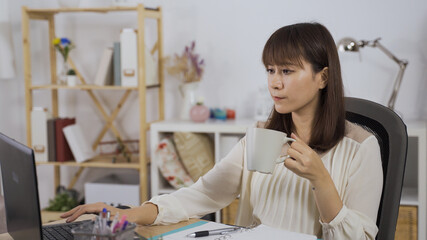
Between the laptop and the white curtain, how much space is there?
2.03 meters

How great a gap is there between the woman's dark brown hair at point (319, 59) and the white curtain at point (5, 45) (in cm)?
205

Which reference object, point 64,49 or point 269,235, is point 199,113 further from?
point 269,235

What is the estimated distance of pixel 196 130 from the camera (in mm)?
2848

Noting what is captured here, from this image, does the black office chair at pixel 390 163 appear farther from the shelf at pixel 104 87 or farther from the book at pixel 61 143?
the book at pixel 61 143

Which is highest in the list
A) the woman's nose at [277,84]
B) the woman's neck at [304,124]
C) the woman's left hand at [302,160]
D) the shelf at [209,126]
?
the woman's nose at [277,84]

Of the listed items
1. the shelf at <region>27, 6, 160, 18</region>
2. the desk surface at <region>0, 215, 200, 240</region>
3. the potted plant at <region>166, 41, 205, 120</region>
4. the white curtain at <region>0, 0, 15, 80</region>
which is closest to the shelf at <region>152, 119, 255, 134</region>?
the potted plant at <region>166, 41, 205, 120</region>

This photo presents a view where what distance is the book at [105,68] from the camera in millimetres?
3010

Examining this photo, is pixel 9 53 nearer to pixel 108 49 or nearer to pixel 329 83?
pixel 108 49

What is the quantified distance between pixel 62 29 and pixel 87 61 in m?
0.24

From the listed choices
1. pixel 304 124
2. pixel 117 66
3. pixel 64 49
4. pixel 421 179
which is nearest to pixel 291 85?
pixel 304 124

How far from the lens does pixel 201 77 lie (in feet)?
10.1

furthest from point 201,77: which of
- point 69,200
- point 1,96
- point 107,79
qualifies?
point 1,96

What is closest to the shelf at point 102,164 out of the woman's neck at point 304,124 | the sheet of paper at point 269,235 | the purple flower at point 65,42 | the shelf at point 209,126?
the shelf at point 209,126

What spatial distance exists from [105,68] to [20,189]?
6.39ft
